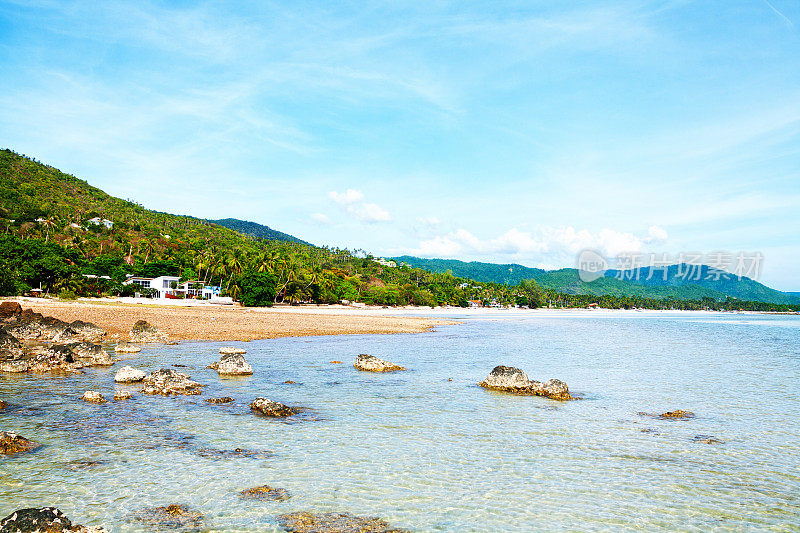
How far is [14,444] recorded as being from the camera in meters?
10.7

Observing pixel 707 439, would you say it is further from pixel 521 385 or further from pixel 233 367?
pixel 233 367

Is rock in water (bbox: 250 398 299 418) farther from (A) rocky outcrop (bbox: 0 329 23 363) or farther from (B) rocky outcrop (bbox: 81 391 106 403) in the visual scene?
(A) rocky outcrop (bbox: 0 329 23 363)

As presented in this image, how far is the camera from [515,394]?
63.7 ft

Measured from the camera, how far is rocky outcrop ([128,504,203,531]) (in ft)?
24.8

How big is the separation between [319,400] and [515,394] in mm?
7769

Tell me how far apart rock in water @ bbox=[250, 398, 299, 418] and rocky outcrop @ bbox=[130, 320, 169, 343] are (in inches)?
841

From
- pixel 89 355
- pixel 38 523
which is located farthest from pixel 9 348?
pixel 38 523

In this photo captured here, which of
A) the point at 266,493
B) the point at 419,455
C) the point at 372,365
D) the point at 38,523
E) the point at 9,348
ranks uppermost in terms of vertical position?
the point at 38,523

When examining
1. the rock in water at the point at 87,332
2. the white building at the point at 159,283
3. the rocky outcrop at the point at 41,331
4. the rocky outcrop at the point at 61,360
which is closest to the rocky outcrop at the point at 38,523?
the rocky outcrop at the point at 61,360

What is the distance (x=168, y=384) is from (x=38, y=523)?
1118cm

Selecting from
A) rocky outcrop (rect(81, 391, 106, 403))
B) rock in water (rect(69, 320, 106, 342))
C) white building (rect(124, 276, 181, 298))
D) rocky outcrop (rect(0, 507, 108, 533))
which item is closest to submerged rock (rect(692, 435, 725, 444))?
rocky outcrop (rect(0, 507, 108, 533))

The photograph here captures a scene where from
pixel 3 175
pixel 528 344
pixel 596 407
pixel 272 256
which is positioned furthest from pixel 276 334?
pixel 3 175

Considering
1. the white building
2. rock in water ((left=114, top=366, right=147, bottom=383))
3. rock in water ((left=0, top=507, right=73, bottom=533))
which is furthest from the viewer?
the white building

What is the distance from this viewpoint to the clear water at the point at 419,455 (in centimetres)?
845
